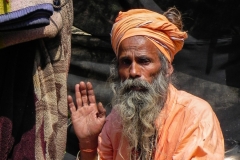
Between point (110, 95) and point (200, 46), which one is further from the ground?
point (200, 46)

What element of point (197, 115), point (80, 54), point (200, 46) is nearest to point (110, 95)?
point (80, 54)

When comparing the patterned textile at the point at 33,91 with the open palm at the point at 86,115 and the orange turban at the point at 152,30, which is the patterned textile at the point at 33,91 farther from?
the orange turban at the point at 152,30

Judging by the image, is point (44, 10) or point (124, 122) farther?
point (124, 122)

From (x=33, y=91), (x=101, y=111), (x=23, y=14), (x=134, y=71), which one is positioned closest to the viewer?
(x=23, y=14)

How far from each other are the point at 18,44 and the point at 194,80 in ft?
4.28

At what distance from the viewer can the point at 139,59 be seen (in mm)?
3273

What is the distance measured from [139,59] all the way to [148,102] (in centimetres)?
23

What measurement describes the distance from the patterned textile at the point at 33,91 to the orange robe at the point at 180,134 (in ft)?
1.25

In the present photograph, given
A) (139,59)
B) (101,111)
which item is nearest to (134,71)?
(139,59)

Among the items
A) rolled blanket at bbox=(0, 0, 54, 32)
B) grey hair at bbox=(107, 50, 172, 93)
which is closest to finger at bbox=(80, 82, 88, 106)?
grey hair at bbox=(107, 50, 172, 93)

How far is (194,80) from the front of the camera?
12.9 feet

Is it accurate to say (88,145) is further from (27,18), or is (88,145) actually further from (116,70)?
(27,18)

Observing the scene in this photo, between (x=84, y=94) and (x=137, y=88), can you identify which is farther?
(x=84, y=94)

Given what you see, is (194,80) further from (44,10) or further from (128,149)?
(44,10)
